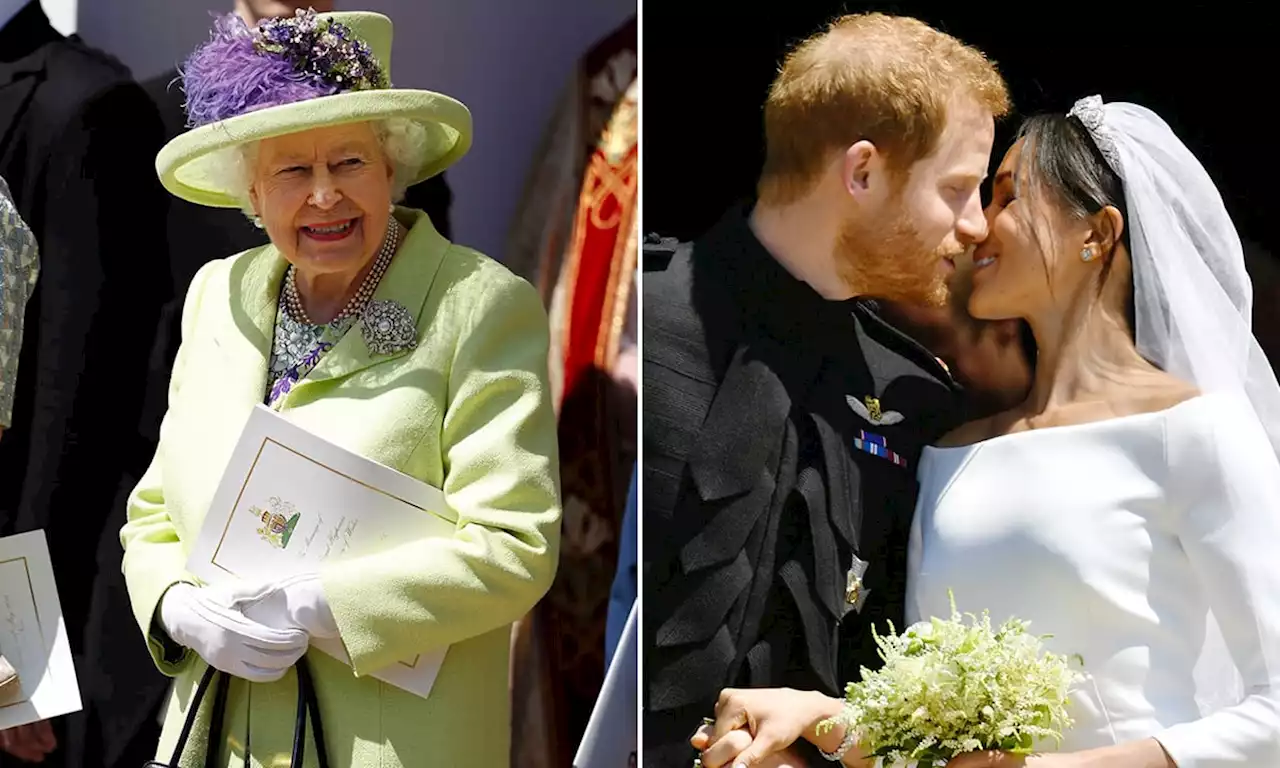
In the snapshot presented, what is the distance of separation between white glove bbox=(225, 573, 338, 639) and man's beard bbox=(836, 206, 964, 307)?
3.62 ft

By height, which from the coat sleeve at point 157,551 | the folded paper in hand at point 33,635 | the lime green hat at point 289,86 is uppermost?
the lime green hat at point 289,86

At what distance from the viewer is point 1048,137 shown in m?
3.31

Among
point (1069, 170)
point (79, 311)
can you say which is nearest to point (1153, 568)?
point (1069, 170)

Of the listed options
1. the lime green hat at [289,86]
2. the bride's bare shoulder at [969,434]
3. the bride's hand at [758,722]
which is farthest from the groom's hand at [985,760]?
the lime green hat at [289,86]

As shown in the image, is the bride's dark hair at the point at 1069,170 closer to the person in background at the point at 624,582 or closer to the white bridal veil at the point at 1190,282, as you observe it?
the white bridal veil at the point at 1190,282

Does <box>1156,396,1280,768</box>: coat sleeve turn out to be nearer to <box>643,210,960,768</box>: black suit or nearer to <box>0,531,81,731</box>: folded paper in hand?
<box>643,210,960,768</box>: black suit

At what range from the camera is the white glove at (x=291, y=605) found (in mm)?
3186

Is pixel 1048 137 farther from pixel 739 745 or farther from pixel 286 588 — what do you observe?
pixel 286 588

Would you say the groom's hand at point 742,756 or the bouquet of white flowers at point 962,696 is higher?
the bouquet of white flowers at point 962,696

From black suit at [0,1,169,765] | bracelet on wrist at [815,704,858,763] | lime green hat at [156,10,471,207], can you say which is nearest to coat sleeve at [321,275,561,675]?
lime green hat at [156,10,471,207]

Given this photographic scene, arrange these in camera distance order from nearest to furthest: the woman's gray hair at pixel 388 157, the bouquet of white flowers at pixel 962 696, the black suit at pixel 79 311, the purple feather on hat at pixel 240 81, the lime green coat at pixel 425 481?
the bouquet of white flowers at pixel 962 696 → the lime green coat at pixel 425 481 → the purple feather on hat at pixel 240 81 → the woman's gray hair at pixel 388 157 → the black suit at pixel 79 311

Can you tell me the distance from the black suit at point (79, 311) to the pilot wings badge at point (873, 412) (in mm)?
1697

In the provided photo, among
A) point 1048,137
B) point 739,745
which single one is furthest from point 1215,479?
point 739,745

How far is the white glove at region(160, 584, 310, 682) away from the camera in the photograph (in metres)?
3.17
